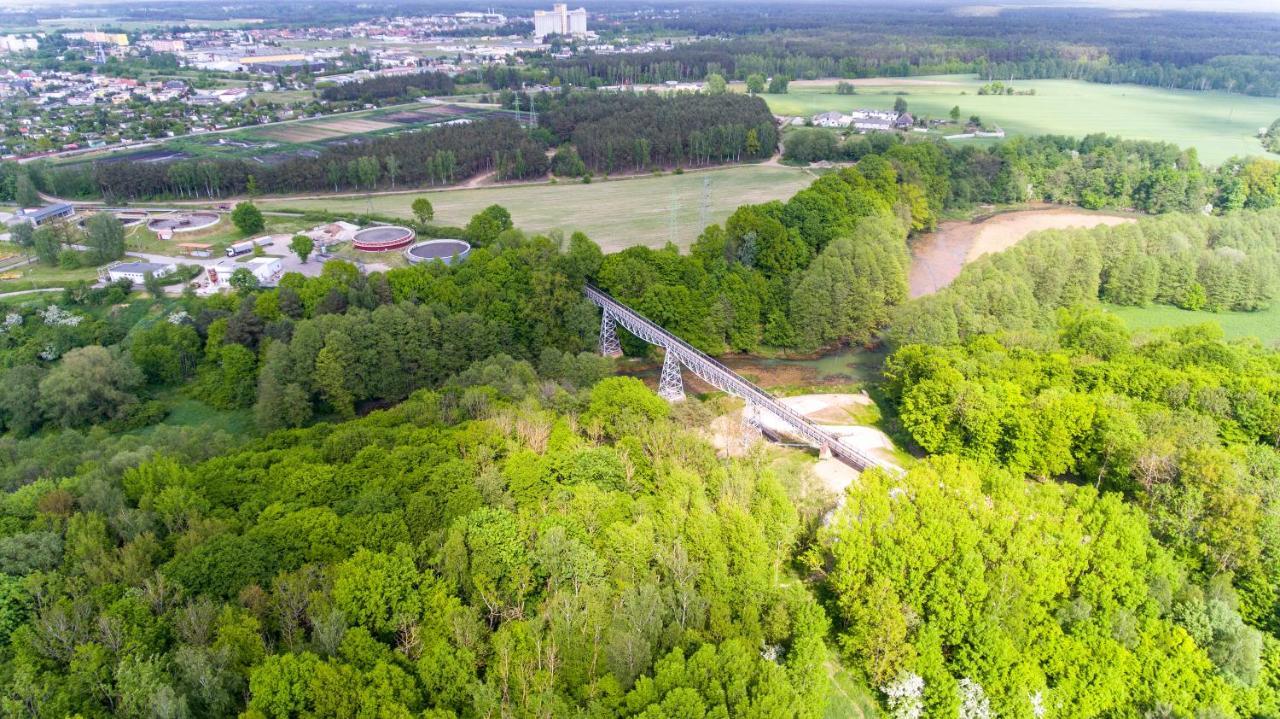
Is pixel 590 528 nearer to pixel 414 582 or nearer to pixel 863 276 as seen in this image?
pixel 414 582

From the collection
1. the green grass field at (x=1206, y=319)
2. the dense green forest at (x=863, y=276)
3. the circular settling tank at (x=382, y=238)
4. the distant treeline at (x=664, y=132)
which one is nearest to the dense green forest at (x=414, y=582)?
the dense green forest at (x=863, y=276)

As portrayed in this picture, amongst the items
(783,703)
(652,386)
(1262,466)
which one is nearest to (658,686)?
(783,703)

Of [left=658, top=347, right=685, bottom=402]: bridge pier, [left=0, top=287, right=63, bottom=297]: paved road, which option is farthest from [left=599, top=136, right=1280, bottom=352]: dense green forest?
[left=0, top=287, right=63, bottom=297]: paved road

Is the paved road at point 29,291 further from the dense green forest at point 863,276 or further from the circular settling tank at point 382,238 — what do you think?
the dense green forest at point 863,276

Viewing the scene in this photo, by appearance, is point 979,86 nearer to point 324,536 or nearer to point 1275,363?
point 1275,363

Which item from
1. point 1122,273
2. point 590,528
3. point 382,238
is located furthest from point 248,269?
point 1122,273
